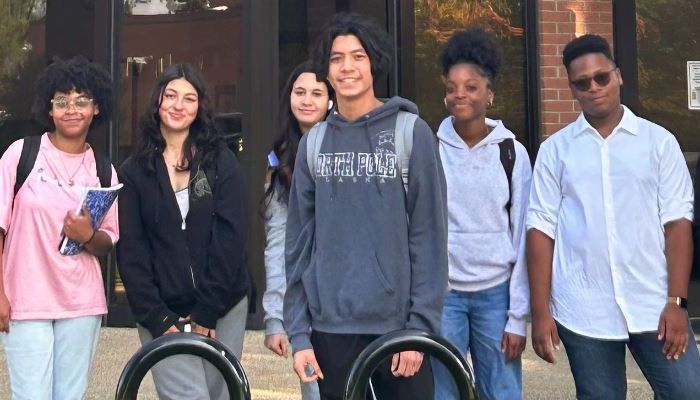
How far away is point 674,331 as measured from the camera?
10.6 ft

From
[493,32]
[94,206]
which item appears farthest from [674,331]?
[493,32]

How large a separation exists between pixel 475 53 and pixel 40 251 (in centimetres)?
198

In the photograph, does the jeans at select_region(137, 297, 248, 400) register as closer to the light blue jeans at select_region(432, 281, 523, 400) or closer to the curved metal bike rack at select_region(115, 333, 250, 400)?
the light blue jeans at select_region(432, 281, 523, 400)

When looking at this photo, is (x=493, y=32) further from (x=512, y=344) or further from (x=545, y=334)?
(x=545, y=334)

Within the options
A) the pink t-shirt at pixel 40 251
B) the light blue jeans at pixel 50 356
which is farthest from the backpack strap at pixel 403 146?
the light blue jeans at pixel 50 356

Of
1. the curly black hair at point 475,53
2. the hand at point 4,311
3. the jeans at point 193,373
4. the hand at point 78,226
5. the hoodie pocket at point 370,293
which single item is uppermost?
the curly black hair at point 475,53

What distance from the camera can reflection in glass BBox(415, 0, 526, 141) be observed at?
289 inches

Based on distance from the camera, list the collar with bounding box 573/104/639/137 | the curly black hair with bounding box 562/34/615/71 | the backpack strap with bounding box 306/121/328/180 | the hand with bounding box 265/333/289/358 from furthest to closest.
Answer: the hand with bounding box 265/333/289/358, the curly black hair with bounding box 562/34/615/71, the collar with bounding box 573/104/639/137, the backpack strap with bounding box 306/121/328/180

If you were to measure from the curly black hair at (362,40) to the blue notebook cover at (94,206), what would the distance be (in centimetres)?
104

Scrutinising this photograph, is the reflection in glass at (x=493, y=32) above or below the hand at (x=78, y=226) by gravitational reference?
above

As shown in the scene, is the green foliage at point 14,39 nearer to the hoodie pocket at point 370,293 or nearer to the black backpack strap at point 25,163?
the black backpack strap at point 25,163

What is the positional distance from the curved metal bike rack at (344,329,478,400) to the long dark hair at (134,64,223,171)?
1516 millimetres

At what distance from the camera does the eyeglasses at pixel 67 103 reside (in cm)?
381

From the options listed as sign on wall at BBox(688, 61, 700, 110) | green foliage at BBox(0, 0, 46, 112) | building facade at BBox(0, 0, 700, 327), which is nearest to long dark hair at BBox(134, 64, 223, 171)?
building facade at BBox(0, 0, 700, 327)
